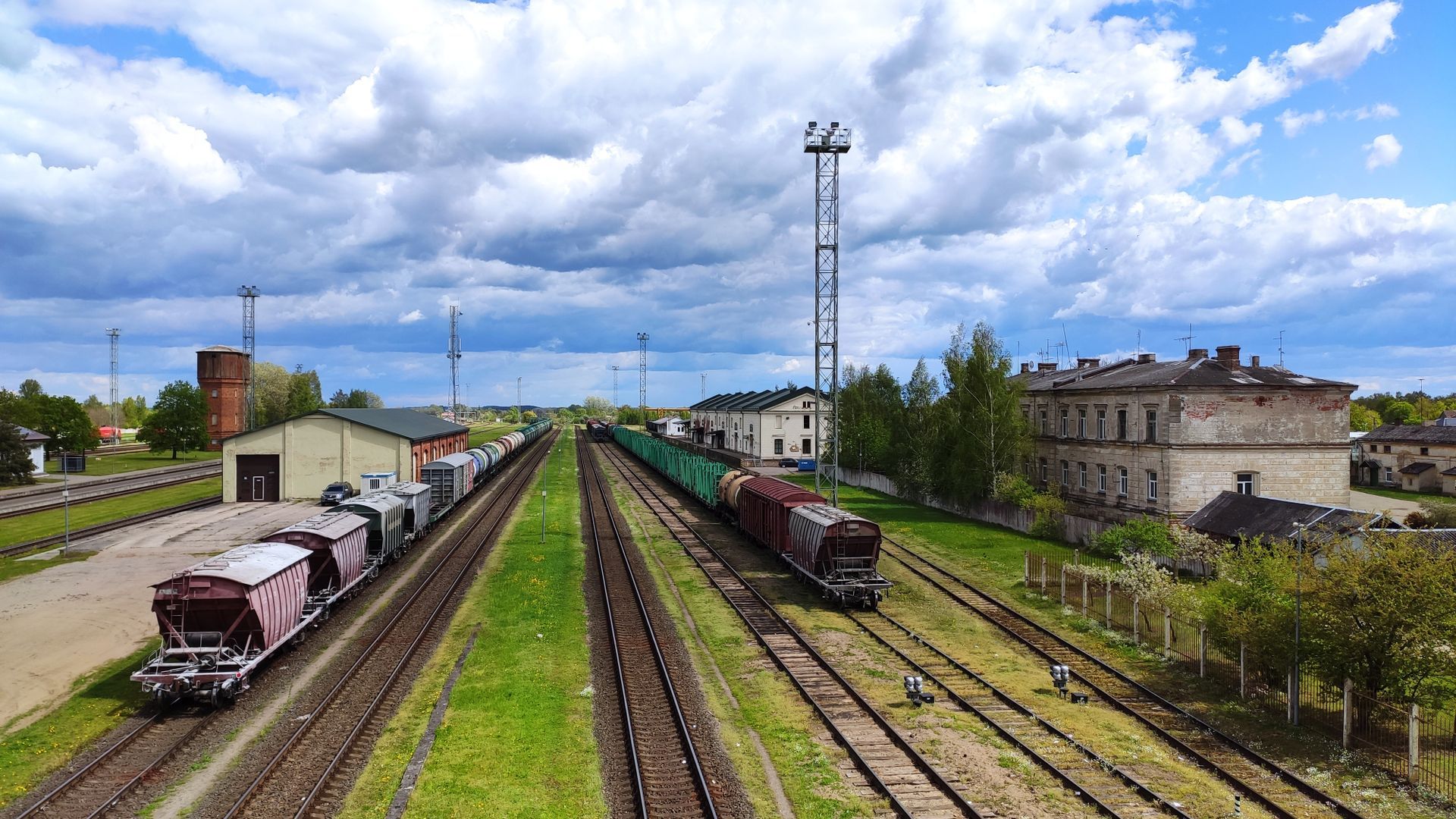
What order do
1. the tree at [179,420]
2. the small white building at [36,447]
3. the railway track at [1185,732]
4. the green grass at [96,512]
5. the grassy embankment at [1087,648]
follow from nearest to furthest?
the railway track at [1185,732] → the grassy embankment at [1087,648] → the green grass at [96,512] → the small white building at [36,447] → the tree at [179,420]

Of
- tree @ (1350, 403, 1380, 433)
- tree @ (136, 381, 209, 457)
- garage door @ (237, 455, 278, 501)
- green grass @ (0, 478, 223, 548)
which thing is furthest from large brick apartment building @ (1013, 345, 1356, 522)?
tree @ (136, 381, 209, 457)

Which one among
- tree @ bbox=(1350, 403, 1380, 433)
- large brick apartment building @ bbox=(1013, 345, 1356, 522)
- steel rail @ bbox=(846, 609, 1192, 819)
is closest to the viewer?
steel rail @ bbox=(846, 609, 1192, 819)

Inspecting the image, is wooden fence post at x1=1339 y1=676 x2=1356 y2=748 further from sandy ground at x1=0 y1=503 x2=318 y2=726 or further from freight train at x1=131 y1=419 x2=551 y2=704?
sandy ground at x1=0 y1=503 x2=318 y2=726

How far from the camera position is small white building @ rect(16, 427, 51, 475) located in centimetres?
8031

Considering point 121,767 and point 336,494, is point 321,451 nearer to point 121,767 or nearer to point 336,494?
Answer: point 336,494

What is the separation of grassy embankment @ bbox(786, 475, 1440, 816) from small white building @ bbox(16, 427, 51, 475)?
3225 inches

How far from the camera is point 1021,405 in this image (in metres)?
58.0

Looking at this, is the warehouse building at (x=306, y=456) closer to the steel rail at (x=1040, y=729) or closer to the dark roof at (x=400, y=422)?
the dark roof at (x=400, y=422)

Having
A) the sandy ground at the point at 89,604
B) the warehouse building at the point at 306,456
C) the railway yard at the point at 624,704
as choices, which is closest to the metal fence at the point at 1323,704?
the railway yard at the point at 624,704

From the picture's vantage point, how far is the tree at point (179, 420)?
9975cm

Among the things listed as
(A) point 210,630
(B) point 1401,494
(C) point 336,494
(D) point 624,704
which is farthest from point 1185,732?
(B) point 1401,494

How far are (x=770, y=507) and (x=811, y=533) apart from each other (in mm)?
6914

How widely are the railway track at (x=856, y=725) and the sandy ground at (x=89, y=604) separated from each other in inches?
707

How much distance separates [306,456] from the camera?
Result: 201 feet
